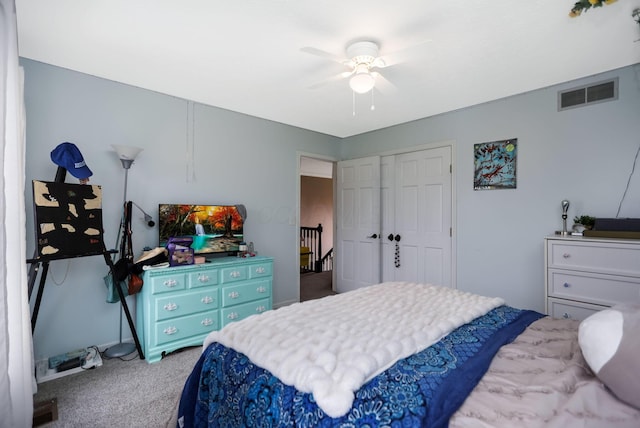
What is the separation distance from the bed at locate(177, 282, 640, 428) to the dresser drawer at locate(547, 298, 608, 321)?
108cm

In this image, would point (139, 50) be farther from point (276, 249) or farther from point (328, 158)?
point (328, 158)

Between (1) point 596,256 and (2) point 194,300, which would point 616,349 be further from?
(2) point 194,300

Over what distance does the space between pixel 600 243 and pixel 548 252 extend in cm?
35

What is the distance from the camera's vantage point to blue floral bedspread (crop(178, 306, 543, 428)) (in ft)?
3.11

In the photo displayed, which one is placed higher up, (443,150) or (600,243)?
(443,150)

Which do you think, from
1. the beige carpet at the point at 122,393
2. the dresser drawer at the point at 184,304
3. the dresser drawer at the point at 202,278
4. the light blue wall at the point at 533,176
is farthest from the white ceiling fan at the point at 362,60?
the beige carpet at the point at 122,393

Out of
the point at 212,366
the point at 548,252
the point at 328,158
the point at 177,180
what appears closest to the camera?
the point at 212,366

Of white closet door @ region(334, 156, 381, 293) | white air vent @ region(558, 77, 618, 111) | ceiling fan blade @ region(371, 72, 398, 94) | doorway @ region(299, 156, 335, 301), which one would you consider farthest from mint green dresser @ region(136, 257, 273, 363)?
white air vent @ region(558, 77, 618, 111)

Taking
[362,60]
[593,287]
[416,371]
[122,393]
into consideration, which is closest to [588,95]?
[593,287]

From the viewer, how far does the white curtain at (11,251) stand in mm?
Answer: 1398

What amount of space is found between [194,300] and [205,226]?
32.6 inches

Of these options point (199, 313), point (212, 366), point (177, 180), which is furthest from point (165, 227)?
point (212, 366)

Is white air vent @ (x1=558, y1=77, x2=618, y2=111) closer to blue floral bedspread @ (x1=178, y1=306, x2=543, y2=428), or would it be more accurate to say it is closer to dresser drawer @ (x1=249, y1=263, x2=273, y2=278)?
blue floral bedspread @ (x1=178, y1=306, x2=543, y2=428)

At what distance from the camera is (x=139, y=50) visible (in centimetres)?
242
